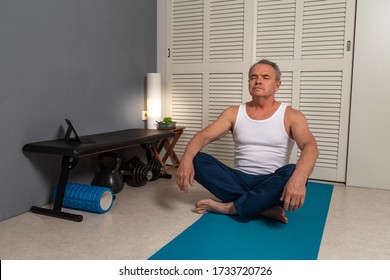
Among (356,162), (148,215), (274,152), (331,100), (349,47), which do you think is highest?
(349,47)

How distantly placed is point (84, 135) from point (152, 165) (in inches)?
25.6

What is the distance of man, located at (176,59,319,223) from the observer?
215 centimetres

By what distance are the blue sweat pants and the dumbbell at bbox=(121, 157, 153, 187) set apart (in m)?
0.77

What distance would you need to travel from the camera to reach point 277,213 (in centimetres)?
215

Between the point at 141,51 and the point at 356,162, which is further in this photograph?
the point at 141,51

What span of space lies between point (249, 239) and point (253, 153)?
0.62 m

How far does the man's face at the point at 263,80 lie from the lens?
2.30 meters

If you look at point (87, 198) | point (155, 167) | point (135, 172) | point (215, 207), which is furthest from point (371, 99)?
point (87, 198)

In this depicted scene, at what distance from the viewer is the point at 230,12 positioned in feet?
11.1

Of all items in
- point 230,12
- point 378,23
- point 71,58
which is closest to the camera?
point 71,58

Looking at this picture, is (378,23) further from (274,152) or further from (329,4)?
(274,152)

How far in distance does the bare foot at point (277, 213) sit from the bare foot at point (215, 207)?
0.67 feet
